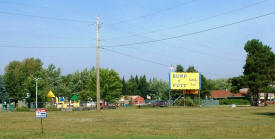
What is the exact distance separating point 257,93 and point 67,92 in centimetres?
5782

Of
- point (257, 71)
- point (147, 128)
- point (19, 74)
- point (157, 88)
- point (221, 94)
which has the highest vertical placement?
point (19, 74)

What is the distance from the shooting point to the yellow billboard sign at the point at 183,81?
7425 centimetres

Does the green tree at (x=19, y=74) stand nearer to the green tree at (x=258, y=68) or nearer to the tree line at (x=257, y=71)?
the tree line at (x=257, y=71)

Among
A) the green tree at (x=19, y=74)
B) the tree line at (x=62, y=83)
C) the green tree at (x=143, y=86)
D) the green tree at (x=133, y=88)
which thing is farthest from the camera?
the green tree at (x=133, y=88)

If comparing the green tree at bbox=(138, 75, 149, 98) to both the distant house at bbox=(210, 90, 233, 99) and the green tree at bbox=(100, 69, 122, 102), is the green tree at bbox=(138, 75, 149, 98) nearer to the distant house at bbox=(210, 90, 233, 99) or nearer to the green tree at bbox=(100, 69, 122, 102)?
the distant house at bbox=(210, 90, 233, 99)

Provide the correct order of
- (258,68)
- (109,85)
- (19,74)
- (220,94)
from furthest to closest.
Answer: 1. (220,94)
2. (19,74)
3. (109,85)
4. (258,68)

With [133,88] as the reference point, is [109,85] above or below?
above

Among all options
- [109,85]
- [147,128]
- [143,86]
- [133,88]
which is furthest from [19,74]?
[147,128]

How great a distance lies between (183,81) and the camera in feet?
246

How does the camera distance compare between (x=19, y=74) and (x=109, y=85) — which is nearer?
(x=109, y=85)

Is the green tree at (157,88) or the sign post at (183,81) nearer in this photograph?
the sign post at (183,81)

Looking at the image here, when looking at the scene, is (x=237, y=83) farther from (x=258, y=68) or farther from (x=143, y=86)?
(x=143, y=86)

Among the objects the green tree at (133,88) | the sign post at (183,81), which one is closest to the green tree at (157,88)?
the green tree at (133,88)

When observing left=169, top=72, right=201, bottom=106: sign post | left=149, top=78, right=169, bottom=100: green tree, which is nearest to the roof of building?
left=149, top=78, right=169, bottom=100: green tree
